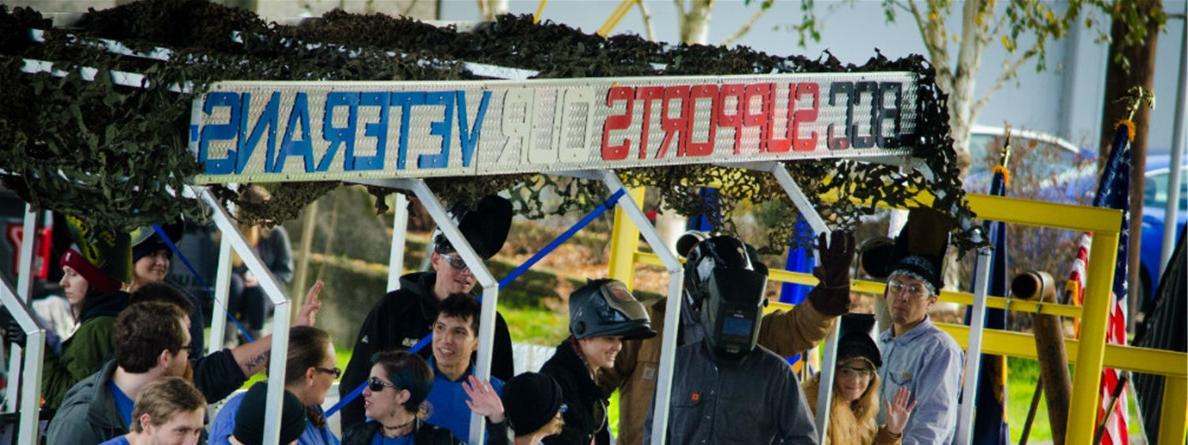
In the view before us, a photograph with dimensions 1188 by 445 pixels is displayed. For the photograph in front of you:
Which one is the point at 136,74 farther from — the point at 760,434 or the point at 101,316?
the point at 760,434

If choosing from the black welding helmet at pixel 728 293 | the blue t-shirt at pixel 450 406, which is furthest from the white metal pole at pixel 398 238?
the black welding helmet at pixel 728 293

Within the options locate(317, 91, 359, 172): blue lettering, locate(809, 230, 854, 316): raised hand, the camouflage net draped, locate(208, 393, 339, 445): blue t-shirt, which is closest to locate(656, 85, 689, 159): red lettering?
the camouflage net draped

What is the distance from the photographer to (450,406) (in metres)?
5.77

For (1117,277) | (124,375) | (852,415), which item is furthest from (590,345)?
(1117,277)

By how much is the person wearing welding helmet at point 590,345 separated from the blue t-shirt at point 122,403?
4.78 ft

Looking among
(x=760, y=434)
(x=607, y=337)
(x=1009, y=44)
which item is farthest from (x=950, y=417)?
(x=1009, y=44)

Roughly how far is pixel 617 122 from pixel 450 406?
1.10 meters

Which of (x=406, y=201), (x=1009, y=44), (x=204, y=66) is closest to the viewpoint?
(x=204, y=66)

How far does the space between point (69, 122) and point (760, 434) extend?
2.87 m

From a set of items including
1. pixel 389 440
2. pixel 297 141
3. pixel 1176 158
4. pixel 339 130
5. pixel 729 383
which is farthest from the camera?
pixel 1176 158

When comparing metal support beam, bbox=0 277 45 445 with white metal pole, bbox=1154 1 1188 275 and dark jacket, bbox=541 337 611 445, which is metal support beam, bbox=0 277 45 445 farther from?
white metal pole, bbox=1154 1 1188 275

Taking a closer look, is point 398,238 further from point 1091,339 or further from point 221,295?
point 1091,339

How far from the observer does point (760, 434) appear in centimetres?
632

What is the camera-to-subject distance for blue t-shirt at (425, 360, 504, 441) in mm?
5730
